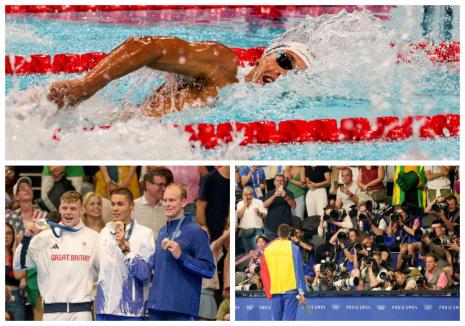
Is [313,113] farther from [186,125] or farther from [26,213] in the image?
[26,213]

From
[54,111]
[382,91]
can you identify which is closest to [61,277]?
[54,111]

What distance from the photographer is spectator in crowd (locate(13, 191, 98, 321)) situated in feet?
9.64

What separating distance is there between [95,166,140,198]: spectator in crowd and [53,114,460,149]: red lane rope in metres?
0.46

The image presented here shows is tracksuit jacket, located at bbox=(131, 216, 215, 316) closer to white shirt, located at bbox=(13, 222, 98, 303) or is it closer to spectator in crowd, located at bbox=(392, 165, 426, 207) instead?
white shirt, located at bbox=(13, 222, 98, 303)

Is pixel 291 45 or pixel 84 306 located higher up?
pixel 291 45

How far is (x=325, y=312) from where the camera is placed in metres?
3.04

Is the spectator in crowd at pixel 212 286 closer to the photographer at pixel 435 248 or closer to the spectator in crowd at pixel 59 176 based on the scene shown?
the spectator in crowd at pixel 59 176

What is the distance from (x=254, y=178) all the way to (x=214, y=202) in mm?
189

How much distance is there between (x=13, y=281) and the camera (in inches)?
119

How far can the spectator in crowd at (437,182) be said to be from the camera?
3.04m

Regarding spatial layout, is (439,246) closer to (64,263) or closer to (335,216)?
(335,216)

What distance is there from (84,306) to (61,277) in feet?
0.47

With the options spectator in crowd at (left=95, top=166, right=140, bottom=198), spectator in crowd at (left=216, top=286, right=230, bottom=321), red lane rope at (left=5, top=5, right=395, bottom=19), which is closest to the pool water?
red lane rope at (left=5, top=5, right=395, bottom=19)

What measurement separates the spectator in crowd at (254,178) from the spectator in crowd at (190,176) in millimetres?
152
